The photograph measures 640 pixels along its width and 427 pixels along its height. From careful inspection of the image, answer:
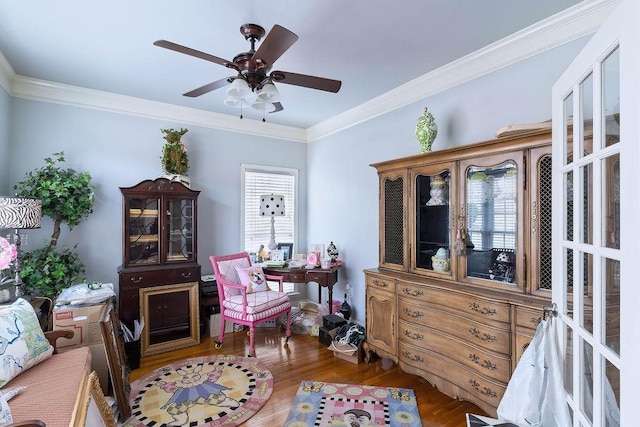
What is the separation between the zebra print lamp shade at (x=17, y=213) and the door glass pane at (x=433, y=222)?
2.99 metres

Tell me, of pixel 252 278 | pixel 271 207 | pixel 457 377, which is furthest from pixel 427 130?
pixel 252 278

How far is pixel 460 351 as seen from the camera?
7.00ft

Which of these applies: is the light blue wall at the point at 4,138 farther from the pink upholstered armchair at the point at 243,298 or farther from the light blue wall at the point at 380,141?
the light blue wall at the point at 380,141

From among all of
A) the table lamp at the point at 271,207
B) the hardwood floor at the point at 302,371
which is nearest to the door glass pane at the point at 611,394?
the hardwood floor at the point at 302,371

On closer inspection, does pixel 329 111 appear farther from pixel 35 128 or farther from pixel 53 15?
pixel 35 128

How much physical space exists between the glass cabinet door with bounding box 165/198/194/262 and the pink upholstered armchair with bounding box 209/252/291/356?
39 cm

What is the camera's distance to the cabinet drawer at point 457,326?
1921 mm

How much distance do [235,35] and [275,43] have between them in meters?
0.82

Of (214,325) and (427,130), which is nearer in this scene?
(427,130)

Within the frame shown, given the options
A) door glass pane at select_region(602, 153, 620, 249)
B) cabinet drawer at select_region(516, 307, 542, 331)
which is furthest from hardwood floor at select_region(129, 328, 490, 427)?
door glass pane at select_region(602, 153, 620, 249)

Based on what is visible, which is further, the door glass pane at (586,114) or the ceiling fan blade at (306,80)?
the ceiling fan blade at (306,80)

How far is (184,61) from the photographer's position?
2.61 metres

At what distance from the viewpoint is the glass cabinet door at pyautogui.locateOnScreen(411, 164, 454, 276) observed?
2.44 m

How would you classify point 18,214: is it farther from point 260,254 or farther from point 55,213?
point 260,254
